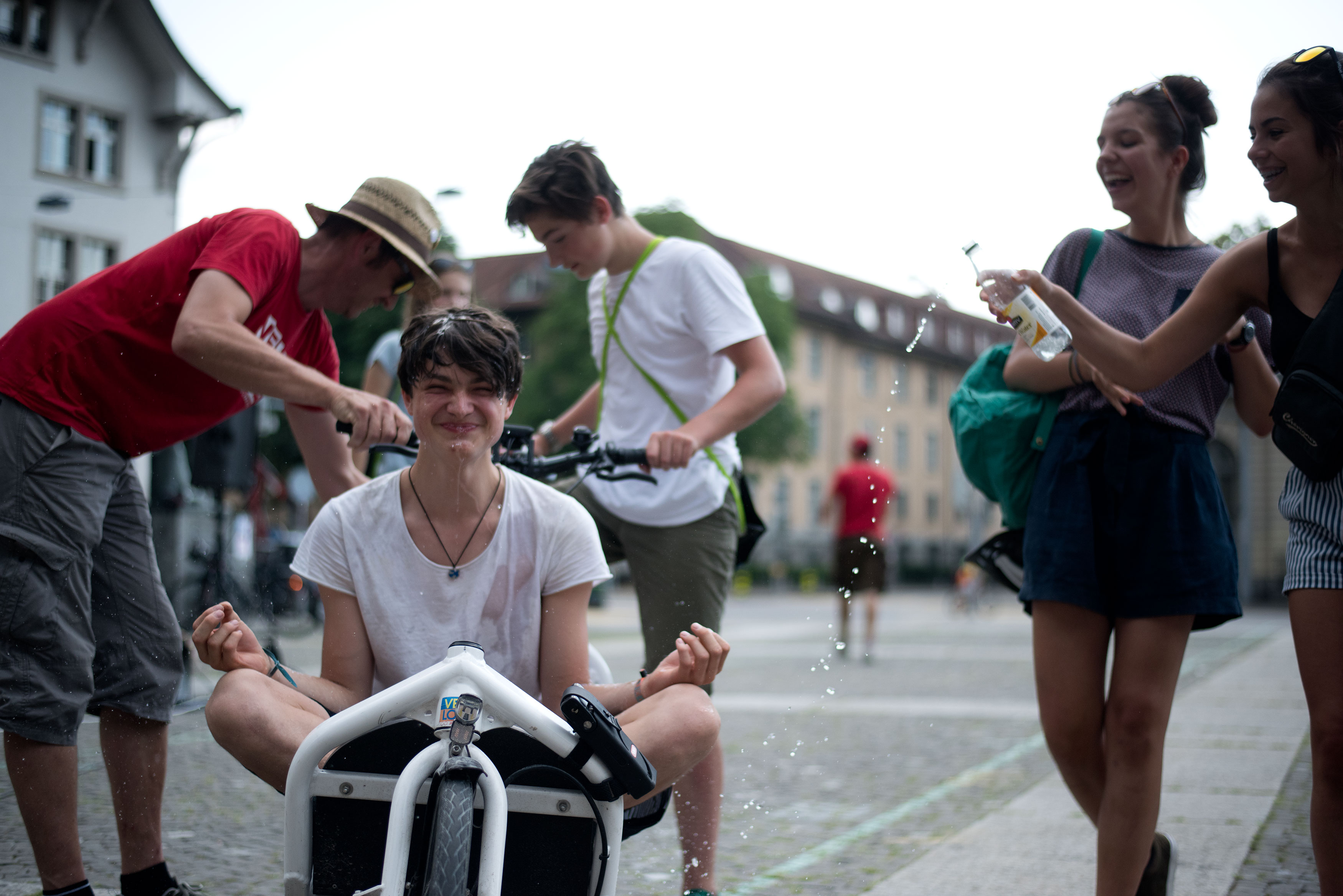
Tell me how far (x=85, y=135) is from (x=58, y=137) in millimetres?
132

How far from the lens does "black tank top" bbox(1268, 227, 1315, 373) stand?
7.71 ft

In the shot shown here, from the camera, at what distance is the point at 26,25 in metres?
3.63

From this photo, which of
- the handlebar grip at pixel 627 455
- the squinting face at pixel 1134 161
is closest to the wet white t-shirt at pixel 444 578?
the handlebar grip at pixel 627 455

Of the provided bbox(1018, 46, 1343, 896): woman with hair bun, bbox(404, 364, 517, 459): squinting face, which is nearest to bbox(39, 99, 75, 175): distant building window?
bbox(404, 364, 517, 459): squinting face

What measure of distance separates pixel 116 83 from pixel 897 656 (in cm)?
885

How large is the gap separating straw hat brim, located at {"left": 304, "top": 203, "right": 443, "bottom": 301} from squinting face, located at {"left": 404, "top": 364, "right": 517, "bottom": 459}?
728 millimetres

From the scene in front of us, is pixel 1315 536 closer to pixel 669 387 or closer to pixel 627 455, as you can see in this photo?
pixel 627 455

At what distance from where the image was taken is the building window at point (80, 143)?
148 inches

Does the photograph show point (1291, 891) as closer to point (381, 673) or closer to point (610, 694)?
point (610, 694)

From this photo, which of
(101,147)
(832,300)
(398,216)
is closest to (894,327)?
(832,300)

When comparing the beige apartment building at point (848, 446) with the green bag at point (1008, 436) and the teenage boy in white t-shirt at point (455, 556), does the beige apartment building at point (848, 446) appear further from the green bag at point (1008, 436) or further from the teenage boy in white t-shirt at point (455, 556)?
the teenage boy in white t-shirt at point (455, 556)

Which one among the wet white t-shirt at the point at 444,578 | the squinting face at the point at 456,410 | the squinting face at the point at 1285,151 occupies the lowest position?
the wet white t-shirt at the point at 444,578

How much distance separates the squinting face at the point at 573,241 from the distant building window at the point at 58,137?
1808 millimetres

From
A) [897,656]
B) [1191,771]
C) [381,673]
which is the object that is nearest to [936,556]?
[897,656]
